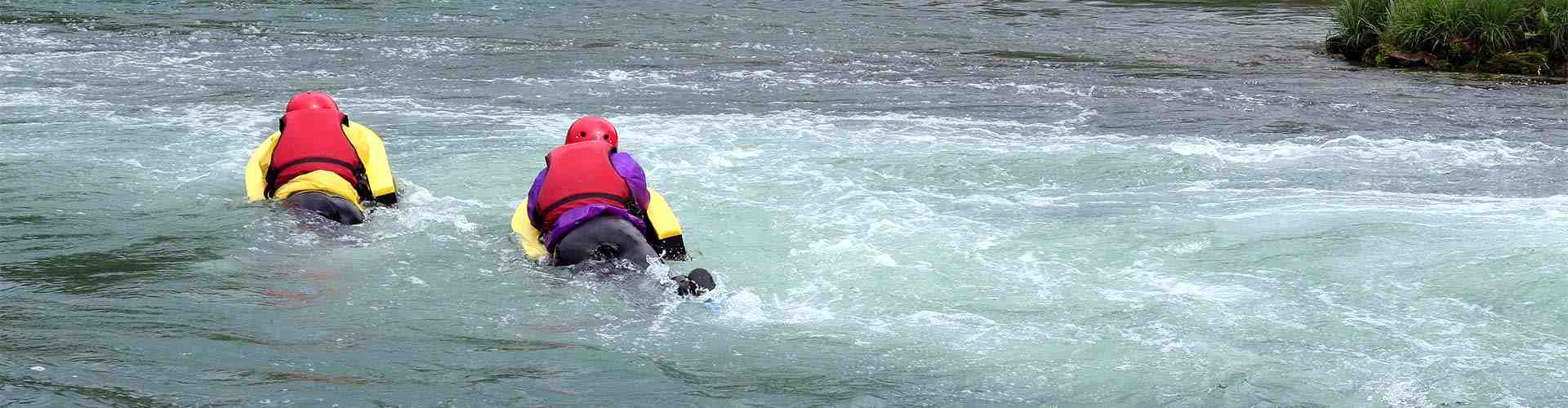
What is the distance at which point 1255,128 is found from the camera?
43.4 feet

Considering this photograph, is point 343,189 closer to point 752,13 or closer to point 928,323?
point 928,323

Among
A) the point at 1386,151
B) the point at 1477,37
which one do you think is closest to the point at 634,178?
the point at 1386,151

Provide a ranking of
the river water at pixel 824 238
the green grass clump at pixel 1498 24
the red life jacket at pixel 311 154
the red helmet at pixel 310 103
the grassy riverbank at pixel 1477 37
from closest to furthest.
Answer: the river water at pixel 824 238
the red life jacket at pixel 311 154
the red helmet at pixel 310 103
the grassy riverbank at pixel 1477 37
the green grass clump at pixel 1498 24

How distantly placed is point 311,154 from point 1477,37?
14.0 m

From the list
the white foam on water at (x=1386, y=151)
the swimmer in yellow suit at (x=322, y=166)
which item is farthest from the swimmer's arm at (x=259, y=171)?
the white foam on water at (x=1386, y=151)

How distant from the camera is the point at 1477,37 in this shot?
17.1m

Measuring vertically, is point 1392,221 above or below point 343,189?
below

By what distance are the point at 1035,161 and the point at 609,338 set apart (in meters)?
5.77

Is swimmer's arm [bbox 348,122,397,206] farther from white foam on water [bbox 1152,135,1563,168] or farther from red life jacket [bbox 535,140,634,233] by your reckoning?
white foam on water [bbox 1152,135,1563,168]

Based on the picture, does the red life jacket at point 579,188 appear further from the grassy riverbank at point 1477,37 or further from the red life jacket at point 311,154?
the grassy riverbank at point 1477,37

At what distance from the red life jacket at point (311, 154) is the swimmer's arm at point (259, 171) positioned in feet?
0.55

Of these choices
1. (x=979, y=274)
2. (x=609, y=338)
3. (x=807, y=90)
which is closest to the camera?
(x=609, y=338)

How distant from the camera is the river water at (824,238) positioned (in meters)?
6.25

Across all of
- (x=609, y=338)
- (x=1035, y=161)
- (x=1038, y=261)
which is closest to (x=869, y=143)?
(x=1035, y=161)
